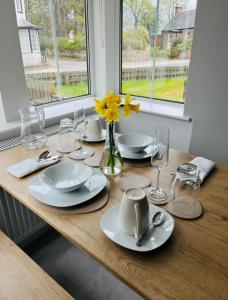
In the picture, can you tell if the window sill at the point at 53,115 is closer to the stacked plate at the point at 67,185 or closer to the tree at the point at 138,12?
the stacked plate at the point at 67,185

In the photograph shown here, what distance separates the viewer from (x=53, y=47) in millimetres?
1908

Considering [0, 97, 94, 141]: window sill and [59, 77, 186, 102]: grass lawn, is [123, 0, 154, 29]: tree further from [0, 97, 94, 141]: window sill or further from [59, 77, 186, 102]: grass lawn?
[0, 97, 94, 141]: window sill

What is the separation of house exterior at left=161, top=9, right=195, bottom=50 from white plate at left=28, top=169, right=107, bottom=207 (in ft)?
4.74

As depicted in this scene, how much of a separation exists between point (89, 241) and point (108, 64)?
1.88 metres

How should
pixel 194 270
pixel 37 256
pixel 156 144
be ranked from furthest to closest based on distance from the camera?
1. pixel 37 256
2. pixel 156 144
3. pixel 194 270

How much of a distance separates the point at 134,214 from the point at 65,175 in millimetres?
410

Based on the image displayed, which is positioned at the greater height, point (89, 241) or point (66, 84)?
point (66, 84)

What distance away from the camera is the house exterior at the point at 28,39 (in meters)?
1.63

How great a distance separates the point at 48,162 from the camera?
1117 mm

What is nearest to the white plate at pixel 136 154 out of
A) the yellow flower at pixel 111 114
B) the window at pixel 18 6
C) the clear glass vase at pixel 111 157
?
the clear glass vase at pixel 111 157

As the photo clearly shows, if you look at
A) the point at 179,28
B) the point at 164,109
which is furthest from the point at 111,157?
the point at 179,28

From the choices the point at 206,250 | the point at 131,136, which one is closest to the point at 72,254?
the point at 131,136

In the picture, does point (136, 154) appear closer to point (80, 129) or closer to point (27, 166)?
point (80, 129)

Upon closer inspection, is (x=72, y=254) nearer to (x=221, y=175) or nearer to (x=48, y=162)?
(x=48, y=162)
